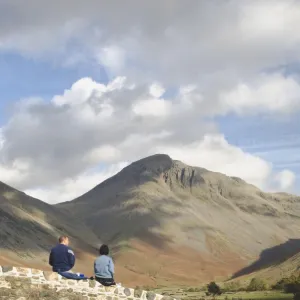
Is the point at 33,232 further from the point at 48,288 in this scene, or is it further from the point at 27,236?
the point at 48,288

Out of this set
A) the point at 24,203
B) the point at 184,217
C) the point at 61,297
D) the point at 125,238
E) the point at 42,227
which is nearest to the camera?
the point at 61,297

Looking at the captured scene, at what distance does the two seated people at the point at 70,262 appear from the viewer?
1432 cm

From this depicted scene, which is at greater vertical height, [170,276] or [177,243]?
[177,243]

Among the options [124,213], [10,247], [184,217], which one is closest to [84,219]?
[124,213]

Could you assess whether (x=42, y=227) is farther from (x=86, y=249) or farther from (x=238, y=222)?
(x=238, y=222)

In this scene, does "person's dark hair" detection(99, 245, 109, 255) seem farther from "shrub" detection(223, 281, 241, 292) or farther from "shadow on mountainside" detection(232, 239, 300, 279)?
"shadow on mountainside" detection(232, 239, 300, 279)

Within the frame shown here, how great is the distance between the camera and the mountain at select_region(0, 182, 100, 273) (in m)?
117

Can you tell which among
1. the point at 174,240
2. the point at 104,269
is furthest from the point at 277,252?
the point at 104,269

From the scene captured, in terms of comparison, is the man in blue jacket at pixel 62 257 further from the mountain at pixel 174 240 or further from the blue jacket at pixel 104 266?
the mountain at pixel 174 240

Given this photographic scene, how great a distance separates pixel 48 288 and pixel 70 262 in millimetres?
920

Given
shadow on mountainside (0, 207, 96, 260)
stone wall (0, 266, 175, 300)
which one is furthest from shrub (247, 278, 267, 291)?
stone wall (0, 266, 175, 300)

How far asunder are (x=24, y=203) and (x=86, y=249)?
24.8m

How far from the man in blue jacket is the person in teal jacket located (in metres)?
0.75

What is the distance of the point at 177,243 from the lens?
172375 millimetres
